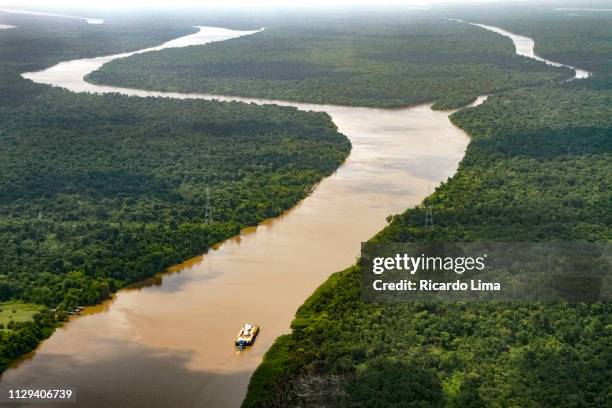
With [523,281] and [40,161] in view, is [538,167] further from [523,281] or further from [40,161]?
[40,161]

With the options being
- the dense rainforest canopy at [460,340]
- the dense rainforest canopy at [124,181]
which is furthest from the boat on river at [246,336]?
the dense rainforest canopy at [124,181]

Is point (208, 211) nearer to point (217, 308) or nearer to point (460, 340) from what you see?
point (217, 308)

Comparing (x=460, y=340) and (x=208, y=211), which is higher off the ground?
(x=208, y=211)

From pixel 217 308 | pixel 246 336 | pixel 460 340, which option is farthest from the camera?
pixel 217 308

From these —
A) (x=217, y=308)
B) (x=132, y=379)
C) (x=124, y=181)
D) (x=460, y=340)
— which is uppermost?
(x=124, y=181)

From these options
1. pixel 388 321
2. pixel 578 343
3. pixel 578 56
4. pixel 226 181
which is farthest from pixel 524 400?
pixel 578 56

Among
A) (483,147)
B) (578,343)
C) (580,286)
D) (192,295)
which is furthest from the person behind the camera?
(483,147)

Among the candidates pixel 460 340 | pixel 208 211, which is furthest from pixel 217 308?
pixel 208 211
